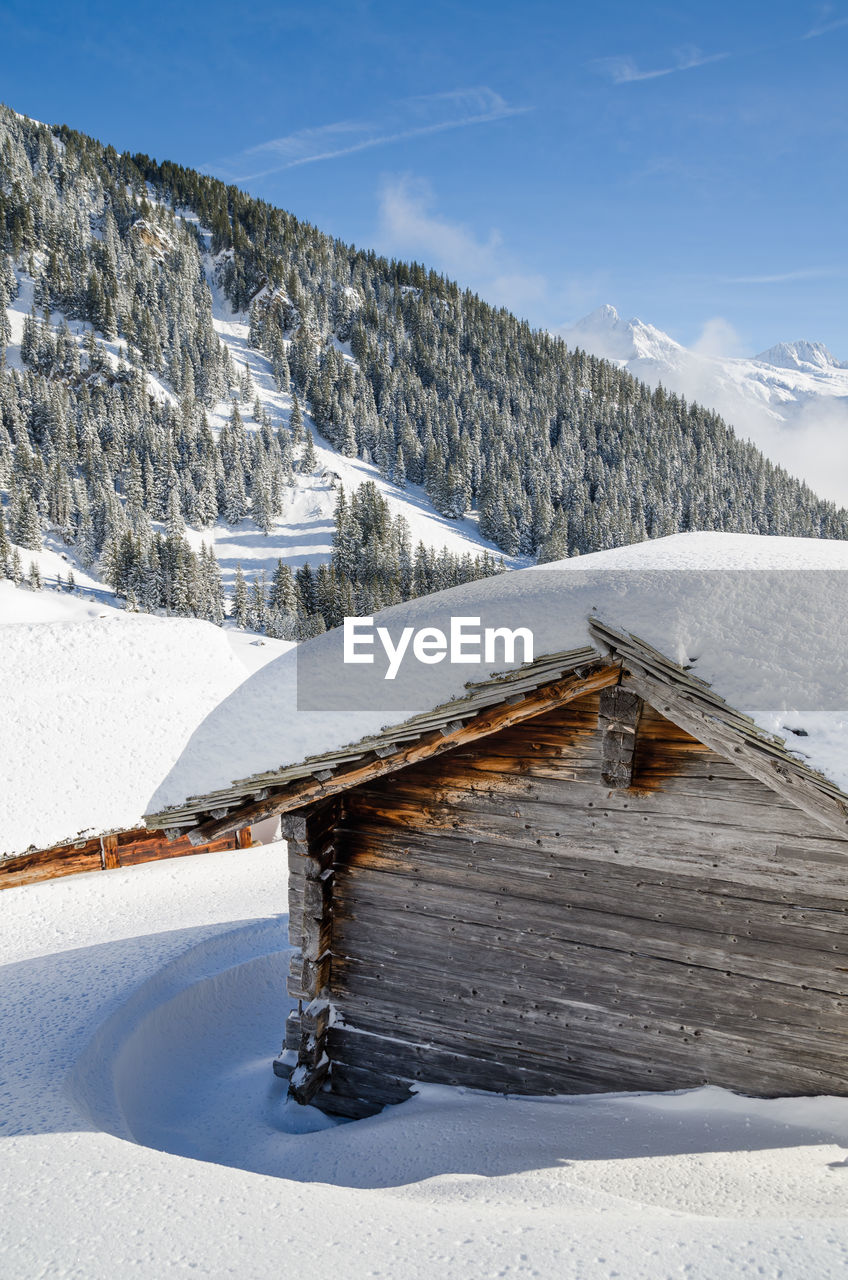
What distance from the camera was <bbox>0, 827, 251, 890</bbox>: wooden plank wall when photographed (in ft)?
38.7

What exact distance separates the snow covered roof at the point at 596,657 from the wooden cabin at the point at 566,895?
75mm

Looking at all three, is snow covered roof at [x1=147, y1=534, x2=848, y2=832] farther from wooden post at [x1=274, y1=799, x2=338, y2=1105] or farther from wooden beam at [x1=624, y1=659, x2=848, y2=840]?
wooden post at [x1=274, y1=799, x2=338, y2=1105]

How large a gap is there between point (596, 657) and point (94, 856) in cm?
1157

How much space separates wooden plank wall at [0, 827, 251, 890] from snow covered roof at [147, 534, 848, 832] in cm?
707

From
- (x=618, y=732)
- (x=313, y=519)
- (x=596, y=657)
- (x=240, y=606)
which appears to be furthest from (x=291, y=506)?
(x=596, y=657)

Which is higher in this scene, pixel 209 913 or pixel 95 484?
pixel 95 484

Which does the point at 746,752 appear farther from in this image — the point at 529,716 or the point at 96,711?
the point at 96,711

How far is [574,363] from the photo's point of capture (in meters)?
147

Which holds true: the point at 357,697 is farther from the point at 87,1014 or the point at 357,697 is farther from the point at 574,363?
the point at 574,363

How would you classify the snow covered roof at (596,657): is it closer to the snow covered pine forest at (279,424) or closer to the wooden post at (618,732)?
the wooden post at (618,732)

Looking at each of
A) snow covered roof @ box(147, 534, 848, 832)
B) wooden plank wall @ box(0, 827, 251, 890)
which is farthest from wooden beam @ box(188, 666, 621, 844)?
wooden plank wall @ box(0, 827, 251, 890)

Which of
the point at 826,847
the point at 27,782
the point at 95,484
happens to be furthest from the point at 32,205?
the point at 826,847

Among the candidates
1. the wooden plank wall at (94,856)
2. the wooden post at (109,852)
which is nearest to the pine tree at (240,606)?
the wooden plank wall at (94,856)

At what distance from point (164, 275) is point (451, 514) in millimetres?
77201
